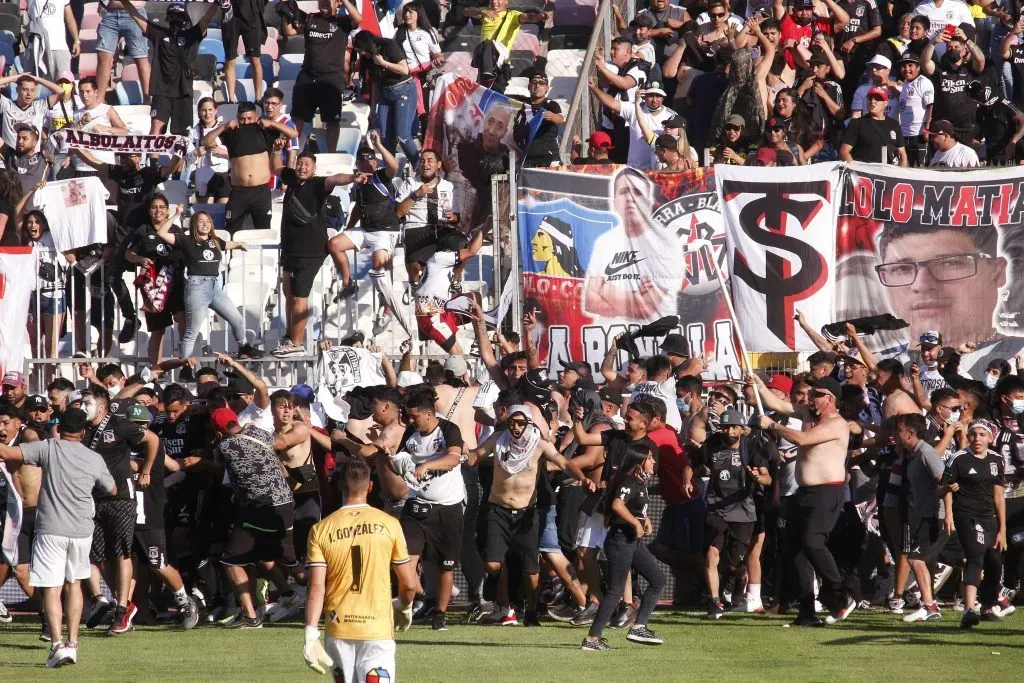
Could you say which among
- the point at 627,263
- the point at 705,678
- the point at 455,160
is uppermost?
the point at 455,160

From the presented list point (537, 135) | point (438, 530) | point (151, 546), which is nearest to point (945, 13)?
point (537, 135)

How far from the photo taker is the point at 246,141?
56.5ft

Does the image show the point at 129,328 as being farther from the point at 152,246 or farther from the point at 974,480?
the point at 974,480

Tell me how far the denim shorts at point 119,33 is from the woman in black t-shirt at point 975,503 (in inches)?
499

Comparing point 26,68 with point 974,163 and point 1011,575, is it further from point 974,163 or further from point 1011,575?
point 1011,575

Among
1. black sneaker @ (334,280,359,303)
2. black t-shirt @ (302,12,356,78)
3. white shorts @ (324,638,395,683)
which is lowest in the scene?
white shorts @ (324,638,395,683)

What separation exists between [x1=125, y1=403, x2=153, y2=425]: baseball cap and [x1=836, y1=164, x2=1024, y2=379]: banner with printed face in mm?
6485

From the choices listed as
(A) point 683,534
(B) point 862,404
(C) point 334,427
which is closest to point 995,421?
(B) point 862,404

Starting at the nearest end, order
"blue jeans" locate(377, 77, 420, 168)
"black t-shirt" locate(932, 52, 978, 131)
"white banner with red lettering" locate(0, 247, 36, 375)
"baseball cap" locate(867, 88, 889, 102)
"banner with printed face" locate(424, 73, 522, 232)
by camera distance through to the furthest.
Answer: "white banner with red lettering" locate(0, 247, 36, 375) → "banner with printed face" locate(424, 73, 522, 232) → "baseball cap" locate(867, 88, 889, 102) → "black t-shirt" locate(932, 52, 978, 131) → "blue jeans" locate(377, 77, 420, 168)

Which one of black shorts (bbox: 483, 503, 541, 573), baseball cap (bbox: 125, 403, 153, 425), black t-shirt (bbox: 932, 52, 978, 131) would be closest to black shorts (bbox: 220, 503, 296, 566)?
baseball cap (bbox: 125, 403, 153, 425)

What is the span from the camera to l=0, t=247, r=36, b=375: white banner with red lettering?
592 inches

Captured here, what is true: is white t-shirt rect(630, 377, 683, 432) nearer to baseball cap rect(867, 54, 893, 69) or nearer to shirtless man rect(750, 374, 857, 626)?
shirtless man rect(750, 374, 857, 626)

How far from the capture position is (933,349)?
14102 millimetres

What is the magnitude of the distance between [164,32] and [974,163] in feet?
32.1
